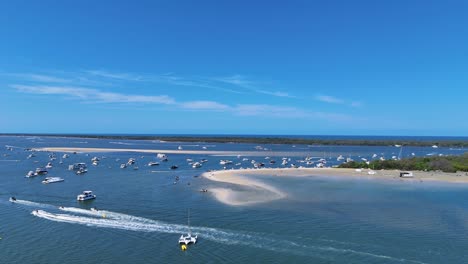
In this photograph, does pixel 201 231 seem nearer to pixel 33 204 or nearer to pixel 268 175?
pixel 33 204

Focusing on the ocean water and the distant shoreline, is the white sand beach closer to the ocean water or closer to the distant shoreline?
the distant shoreline

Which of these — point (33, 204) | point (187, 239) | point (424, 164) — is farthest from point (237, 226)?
point (424, 164)

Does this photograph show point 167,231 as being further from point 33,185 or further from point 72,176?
point 72,176

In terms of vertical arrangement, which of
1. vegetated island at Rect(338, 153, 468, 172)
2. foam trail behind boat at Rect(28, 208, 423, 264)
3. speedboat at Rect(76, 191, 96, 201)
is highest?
vegetated island at Rect(338, 153, 468, 172)

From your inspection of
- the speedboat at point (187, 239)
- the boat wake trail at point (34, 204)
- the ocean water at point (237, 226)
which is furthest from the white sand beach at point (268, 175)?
the boat wake trail at point (34, 204)

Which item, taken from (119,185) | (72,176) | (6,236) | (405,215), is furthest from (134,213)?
(72,176)

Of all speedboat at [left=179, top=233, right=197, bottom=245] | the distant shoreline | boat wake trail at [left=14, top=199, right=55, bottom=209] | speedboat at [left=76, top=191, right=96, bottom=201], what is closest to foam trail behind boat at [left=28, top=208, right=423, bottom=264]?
speedboat at [left=179, top=233, right=197, bottom=245]
